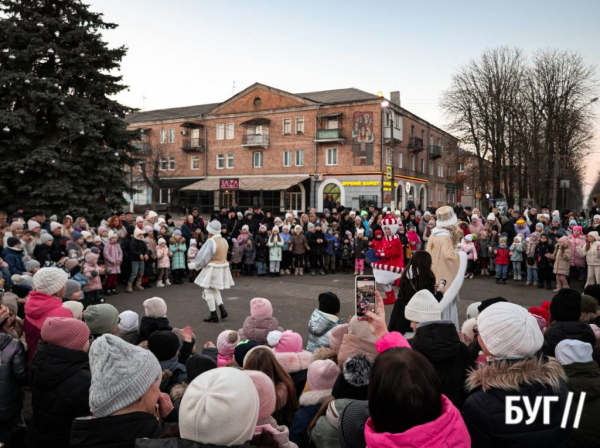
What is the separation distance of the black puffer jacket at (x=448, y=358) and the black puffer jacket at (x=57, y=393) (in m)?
2.43

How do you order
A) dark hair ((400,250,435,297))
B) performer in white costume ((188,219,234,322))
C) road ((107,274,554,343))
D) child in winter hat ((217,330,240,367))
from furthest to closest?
road ((107,274,554,343)) < performer in white costume ((188,219,234,322)) < dark hair ((400,250,435,297)) < child in winter hat ((217,330,240,367))

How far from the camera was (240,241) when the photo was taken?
15.1 meters

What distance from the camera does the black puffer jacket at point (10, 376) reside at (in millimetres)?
3707

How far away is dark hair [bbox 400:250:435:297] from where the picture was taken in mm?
5008

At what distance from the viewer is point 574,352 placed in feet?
9.48

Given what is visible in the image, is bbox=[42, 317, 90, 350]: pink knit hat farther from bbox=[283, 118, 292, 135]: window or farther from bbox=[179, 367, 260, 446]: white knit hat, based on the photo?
bbox=[283, 118, 292, 135]: window

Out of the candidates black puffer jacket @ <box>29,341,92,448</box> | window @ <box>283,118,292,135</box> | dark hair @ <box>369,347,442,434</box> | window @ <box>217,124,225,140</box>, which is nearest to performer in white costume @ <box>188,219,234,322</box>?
black puffer jacket @ <box>29,341,92,448</box>

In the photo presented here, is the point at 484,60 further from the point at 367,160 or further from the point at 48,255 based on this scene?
the point at 48,255

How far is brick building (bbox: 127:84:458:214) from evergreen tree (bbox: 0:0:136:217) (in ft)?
76.1

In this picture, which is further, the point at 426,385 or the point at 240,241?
the point at 240,241

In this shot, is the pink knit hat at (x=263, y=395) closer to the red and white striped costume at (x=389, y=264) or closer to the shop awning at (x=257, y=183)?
the red and white striped costume at (x=389, y=264)

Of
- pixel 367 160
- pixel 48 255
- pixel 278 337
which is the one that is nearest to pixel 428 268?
pixel 278 337

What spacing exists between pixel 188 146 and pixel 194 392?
49.3 m

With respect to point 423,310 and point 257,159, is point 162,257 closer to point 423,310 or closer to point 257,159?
point 423,310
